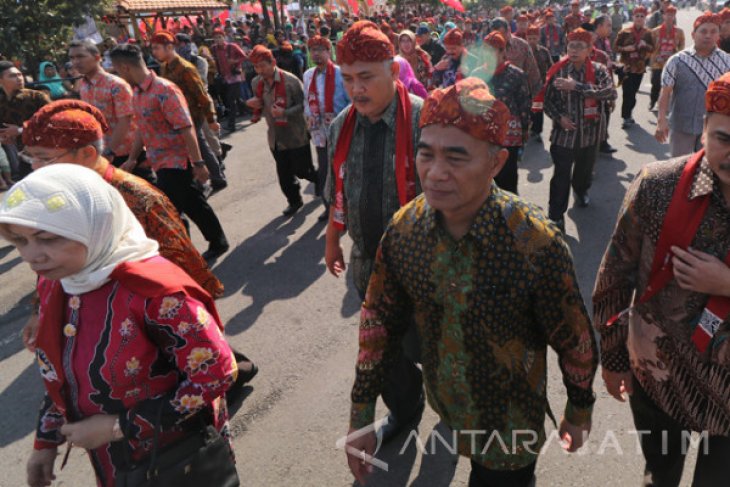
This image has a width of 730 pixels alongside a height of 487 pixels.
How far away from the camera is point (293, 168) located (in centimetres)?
664

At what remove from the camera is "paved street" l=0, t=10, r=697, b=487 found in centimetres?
297

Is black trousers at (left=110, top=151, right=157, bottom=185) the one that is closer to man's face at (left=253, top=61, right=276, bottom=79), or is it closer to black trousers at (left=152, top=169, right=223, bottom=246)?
black trousers at (left=152, top=169, right=223, bottom=246)

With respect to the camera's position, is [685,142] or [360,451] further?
[685,142]

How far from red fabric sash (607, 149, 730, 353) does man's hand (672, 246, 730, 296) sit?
0.04m

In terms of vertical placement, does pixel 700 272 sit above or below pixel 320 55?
below

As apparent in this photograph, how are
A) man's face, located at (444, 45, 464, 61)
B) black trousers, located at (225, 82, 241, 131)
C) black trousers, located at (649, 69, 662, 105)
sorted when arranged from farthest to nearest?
black trousers, located at (225, 82, 241, 131), black trousers, located at (649, 69, 662, 105), man's face, located at (444, 45, 464, 61)

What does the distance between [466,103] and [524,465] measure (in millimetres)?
1226

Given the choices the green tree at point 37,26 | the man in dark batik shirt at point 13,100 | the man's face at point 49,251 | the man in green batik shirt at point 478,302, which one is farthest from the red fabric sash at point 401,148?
the green tree at point 37,26

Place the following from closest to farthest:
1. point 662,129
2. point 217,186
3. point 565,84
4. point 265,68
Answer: point 565,84 → point 662,129 → point 265,68 → point 217,186

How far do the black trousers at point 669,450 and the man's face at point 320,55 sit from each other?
15.9 ft

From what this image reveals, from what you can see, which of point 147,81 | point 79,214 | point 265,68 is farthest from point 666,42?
point 79,214

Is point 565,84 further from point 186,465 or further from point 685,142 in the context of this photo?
point 186,465

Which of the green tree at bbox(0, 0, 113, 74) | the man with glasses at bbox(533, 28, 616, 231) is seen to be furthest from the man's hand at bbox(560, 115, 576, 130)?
the green tree at bbox(0, 0, 113, 74)

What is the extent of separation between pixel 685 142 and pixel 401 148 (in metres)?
3.70
